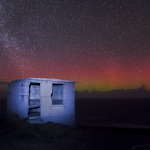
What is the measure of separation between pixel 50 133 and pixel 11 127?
10.9 ft

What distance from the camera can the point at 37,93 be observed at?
19.7 m

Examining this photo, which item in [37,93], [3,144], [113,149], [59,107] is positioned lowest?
[113,149]

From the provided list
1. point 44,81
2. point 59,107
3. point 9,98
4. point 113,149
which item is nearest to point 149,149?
point 113,149

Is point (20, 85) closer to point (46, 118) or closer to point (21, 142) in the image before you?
point (46, 118)

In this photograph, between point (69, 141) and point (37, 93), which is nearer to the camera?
point (69, 141)

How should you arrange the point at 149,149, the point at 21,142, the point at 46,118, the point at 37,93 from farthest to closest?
the point at 37,93, the point at 46,118, the point at 21,142, the point at 149,149

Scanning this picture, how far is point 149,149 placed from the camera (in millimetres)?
8055

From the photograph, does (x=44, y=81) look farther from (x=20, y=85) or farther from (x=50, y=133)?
(x=50, y=133)

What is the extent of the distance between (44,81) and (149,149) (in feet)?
33.0

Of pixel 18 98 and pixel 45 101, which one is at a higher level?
pixel 18 98

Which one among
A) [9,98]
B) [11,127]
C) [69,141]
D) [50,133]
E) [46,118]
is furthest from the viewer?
[9,98]

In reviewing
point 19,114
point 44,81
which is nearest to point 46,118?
point 19,114

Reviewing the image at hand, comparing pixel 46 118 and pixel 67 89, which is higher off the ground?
pixel 67 89

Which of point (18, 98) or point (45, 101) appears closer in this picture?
point (45, 101)
